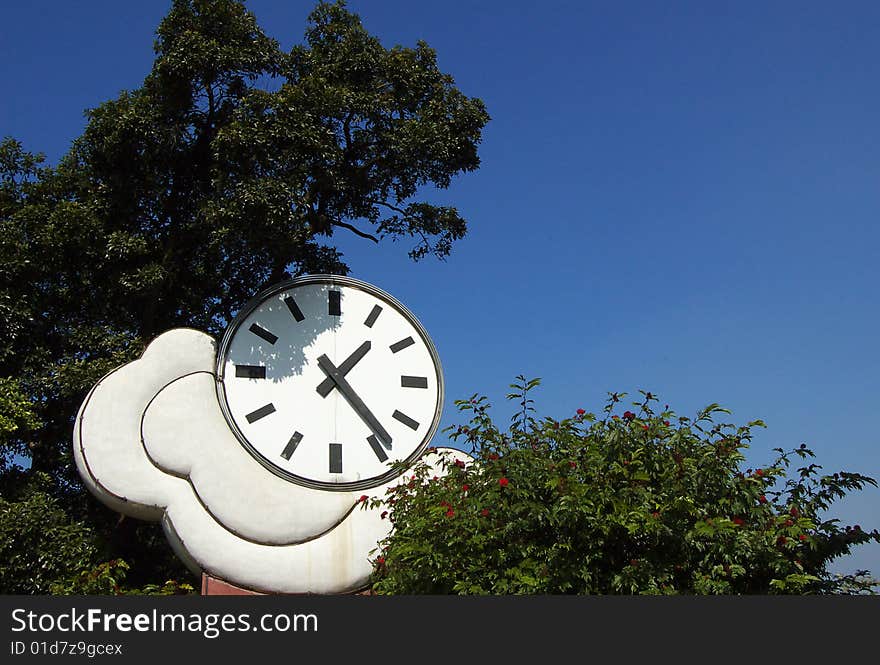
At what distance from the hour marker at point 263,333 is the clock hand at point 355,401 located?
493 mm

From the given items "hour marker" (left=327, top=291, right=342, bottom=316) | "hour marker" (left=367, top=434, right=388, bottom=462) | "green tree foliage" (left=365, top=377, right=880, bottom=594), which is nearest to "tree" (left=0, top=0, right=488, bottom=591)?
"hour marker" (left=327, top=291, right=342, bottom=316)

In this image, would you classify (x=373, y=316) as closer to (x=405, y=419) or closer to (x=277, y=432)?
(x=405, y=419)

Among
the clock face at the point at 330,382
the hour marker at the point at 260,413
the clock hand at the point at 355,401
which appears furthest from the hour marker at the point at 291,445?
the clock hand at the point at 355,401

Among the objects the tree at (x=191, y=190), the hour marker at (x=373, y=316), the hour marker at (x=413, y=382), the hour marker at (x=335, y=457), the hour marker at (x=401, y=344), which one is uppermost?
the tree at (x=191, y=190)

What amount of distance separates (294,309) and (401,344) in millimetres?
1135

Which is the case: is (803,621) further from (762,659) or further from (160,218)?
(160,218)

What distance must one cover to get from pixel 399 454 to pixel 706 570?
3495 millimetres

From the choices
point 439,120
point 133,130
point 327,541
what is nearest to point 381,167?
point 439,120

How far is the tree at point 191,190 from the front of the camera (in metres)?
9.95

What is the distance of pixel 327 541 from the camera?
832cm

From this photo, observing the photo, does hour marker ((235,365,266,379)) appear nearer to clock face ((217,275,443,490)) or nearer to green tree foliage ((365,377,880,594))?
clock face ((217,275,443,490))

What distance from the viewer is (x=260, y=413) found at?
863cm

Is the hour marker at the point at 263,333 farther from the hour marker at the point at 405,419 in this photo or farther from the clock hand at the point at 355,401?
the hour marker at the point at 405,419

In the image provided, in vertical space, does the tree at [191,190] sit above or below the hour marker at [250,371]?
above
